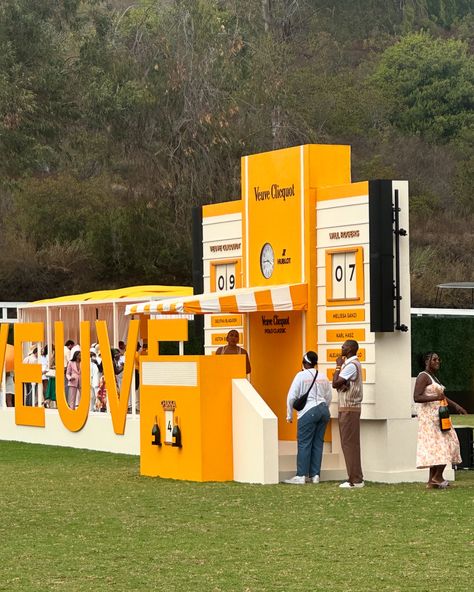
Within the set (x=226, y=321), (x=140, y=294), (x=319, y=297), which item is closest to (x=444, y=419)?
(x=319, y=297)

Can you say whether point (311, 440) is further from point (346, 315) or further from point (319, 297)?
point (319, 297)

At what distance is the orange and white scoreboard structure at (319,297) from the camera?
16250 millimetres

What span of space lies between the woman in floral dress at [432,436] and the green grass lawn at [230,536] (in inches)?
11.6

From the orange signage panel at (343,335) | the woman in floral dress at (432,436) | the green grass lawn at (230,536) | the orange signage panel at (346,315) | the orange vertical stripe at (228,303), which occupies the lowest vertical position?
the green grass lawn at (230,536)

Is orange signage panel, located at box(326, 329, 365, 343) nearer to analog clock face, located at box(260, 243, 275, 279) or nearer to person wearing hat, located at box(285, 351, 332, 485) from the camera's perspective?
person wearing hat, located at box(285, 351, 332, 485)

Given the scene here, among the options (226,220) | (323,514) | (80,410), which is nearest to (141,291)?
(80,410)

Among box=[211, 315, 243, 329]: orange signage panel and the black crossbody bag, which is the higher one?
box=[211, 315, 243, 329]: orange signage panel

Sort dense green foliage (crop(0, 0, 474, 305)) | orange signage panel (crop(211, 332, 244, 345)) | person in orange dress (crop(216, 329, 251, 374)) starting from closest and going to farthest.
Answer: person in orange dress (crop(216, 329, 251, 374))
orange signage panel (crop(211, 332, 244, 345))
dense green foliage (crop(0, 0, 474, 305))

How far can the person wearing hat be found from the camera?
53.0 ft

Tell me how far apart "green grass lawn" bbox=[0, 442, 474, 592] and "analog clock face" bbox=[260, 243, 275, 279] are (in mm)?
3165

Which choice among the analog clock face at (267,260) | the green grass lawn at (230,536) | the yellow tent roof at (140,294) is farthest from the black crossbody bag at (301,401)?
the yellow tent roof at (140,294)

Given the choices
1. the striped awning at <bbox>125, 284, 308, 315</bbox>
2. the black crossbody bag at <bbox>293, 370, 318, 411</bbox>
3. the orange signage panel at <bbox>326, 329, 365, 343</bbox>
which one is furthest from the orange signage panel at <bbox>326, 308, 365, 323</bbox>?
the black crossbody bag at <bbox>293, 370, 318, 411</bbox>

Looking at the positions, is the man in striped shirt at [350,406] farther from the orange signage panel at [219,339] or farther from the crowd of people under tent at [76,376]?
the crowd of people under tent at [76,376]

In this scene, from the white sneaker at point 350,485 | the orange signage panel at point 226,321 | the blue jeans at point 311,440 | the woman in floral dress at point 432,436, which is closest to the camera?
the woman in floral dress at point 432,436
